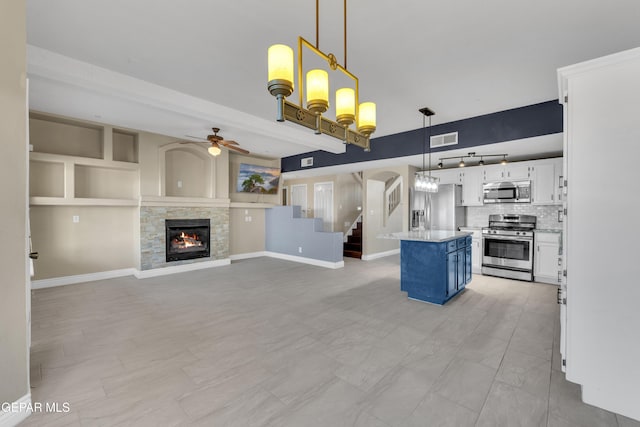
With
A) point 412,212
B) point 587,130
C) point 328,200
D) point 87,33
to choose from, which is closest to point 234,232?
point 328,200

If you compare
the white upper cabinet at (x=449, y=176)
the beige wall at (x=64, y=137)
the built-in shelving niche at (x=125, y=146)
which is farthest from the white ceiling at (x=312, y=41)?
the white upper cabinet at (x=449, y=176)

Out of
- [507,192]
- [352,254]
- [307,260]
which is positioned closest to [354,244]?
[352,254]

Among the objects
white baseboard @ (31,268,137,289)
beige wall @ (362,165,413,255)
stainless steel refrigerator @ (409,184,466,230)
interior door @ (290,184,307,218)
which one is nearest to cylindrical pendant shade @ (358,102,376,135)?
stainless steel refrigerator @ (409,184,466,230)

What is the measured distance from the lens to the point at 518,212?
6.01m

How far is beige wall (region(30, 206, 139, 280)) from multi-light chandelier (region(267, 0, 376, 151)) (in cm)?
528

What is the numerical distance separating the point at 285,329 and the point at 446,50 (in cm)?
346

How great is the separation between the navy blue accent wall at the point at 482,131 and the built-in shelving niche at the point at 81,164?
15.6ft

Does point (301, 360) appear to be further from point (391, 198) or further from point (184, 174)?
point (391, 198)

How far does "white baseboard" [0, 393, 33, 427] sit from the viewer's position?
168cm

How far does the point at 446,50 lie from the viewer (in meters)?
2.82

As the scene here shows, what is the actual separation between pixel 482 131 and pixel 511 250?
8.03ft

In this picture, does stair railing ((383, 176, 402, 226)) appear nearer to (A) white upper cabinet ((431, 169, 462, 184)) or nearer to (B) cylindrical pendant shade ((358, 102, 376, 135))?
(A) white upper cabinet ((431, 169, 462, 184))

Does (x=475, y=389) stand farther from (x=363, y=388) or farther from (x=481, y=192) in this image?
(x=481, y=192)

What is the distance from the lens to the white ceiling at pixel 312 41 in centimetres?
228
